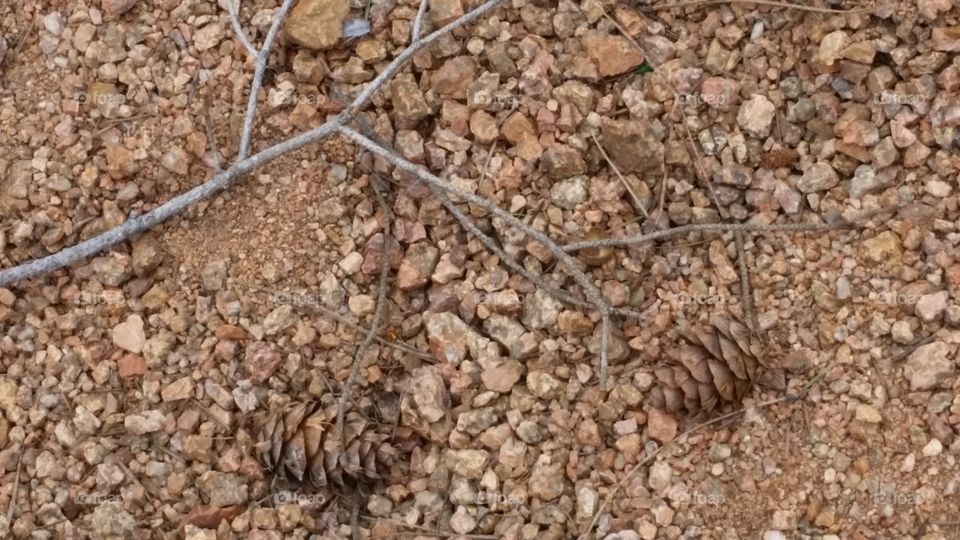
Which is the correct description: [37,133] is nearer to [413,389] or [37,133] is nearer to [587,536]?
[413,389]

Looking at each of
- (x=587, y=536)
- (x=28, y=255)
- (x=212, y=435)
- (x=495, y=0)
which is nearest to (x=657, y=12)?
(x=495, y=0)

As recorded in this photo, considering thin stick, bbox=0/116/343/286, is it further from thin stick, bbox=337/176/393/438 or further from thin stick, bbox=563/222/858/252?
thin stick, bbox=563/222/858/252

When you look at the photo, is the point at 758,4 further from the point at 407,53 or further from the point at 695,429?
the point at 695,429

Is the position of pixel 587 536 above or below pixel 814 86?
below

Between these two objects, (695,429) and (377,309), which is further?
(377,309)

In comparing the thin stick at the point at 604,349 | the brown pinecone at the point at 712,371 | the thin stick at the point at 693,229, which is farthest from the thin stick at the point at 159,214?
the brown pinecone at the point at 712,371

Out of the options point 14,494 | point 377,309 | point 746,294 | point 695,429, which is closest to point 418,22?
point 377,309

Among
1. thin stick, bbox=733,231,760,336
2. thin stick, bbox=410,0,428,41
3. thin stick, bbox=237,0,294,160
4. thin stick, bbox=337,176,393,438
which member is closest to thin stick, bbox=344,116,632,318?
thin stick, bbox=337,176,393,438
